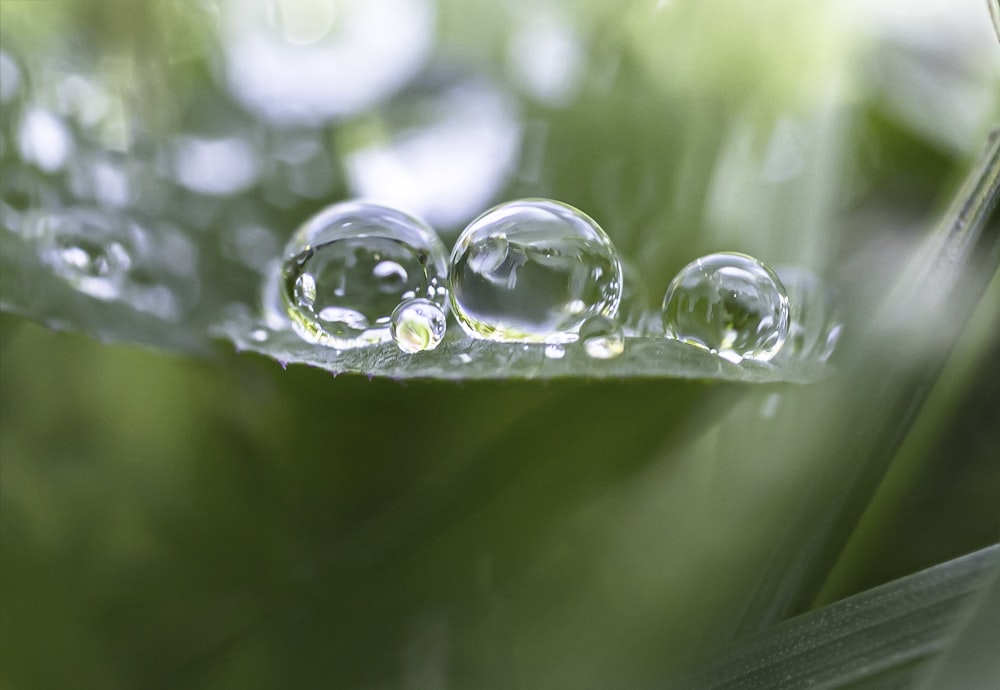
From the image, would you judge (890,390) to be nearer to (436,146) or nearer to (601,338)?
(601,338)

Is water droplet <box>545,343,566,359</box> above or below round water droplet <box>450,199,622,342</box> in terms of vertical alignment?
below

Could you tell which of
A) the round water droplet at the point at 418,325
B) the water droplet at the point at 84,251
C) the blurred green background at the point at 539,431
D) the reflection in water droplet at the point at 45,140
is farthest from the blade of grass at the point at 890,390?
the reflection in water droplet at the point at 45,140

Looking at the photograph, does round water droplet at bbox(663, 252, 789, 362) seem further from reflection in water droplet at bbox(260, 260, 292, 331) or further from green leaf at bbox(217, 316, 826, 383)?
reflection in water droplet at bbox(260, 260, 292, 331)

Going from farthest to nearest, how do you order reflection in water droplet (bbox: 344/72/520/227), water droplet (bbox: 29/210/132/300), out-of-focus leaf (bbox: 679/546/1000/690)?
reflection in water droplet (bbox: 344/72/520/227), water droplet (bbox: 29/210/132/300), out-of-focus leaf (bbox: 679/546/1000/690)

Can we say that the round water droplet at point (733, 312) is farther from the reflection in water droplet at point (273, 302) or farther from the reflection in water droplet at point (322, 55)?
the reflection in water droplet at point (322, 55)

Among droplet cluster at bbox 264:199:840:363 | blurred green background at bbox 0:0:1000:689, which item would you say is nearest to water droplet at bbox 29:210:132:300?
blurred green background at bbox 0:0:1000:689

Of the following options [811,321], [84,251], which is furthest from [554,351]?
[84,251]

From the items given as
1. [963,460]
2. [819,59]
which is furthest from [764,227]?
[963,460]

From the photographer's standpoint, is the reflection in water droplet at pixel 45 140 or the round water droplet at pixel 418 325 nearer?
the round water droplet at pixel 418 325

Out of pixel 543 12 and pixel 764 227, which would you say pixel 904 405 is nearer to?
pixel 764 227
